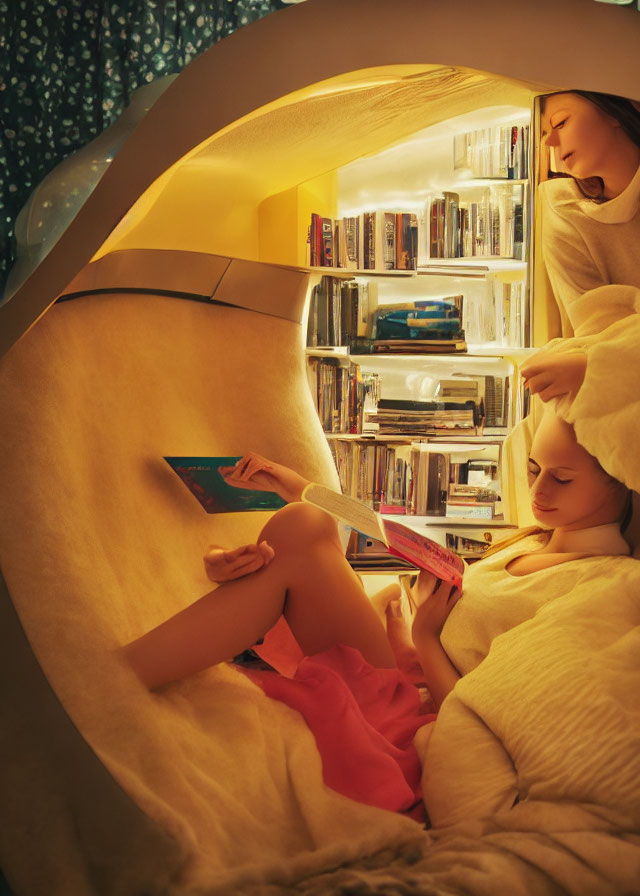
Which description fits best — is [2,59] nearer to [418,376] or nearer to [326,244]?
[326,244]

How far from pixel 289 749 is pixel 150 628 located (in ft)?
0.98

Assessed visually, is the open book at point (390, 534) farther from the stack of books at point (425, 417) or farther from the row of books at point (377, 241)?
the row of books at point (377, 241)

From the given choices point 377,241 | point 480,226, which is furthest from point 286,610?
point 480,226

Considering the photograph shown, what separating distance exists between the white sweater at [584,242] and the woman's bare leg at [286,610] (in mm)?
633

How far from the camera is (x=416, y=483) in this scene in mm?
2688

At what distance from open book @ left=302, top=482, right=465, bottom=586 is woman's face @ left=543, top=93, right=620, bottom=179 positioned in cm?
71

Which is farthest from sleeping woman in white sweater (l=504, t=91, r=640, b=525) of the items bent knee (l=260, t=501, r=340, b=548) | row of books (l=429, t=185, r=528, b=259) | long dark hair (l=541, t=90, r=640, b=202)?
row of books (l=429, t=185, r=528, b=259)

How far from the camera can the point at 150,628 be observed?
1297 mm

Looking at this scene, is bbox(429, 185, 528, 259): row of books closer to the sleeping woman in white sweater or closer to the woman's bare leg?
the sleeping woman in white sweater

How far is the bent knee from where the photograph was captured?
4.31ft

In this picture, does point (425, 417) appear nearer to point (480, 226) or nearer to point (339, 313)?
point (339, 313)

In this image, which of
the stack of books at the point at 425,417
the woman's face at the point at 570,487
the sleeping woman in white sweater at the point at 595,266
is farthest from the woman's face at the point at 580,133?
the stack of books at the point at 425,417

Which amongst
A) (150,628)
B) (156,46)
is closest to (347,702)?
(150,628)

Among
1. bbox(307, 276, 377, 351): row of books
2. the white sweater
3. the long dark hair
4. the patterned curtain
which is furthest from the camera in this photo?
bbox(307, 276, 377, 351): row of books
